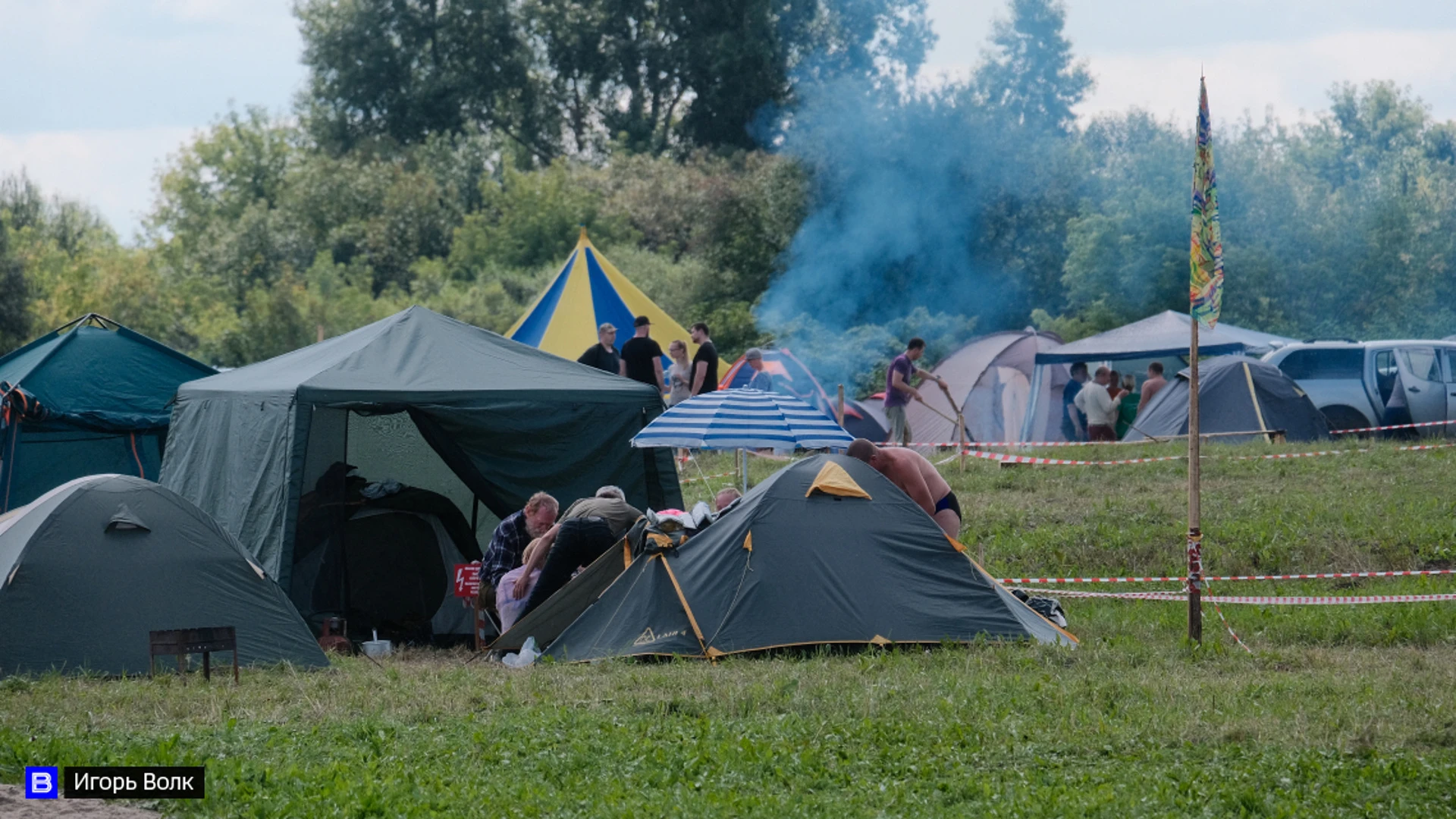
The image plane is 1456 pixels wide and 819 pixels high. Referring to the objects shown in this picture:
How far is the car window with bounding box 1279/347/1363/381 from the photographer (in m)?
19.7

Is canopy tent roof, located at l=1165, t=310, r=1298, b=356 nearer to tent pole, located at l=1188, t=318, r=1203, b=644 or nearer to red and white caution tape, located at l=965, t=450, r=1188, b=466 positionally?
red and white caution tape, located at l=965, t=450, r=1188, b=466

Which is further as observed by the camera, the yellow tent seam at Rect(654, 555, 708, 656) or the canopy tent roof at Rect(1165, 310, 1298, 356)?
the canopy tent roof at Rect(1165, 310, 1298, 356)

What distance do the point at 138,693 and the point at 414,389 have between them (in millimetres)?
3590

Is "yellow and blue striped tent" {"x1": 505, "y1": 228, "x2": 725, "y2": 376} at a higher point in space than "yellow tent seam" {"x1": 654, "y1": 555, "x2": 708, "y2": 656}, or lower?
higher

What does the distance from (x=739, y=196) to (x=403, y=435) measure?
24117mm

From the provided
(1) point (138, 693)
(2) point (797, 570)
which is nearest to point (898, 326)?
(2) point (797, 570)

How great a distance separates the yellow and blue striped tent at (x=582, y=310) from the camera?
2156cm

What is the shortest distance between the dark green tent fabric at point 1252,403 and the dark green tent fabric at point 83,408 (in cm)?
1181

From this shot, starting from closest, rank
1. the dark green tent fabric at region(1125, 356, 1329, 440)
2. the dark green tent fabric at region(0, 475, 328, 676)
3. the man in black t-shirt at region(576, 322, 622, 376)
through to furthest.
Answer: the dark green tent fabric at region(0, 475, 328, 676) → the man in black t-shirt at region(576, 322, 622, 376) → the dark green tent fabric at region(1125, 356, 1329, 440)

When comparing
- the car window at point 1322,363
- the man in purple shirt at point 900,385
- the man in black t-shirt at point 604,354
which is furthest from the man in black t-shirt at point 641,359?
the car window at point 1322,363

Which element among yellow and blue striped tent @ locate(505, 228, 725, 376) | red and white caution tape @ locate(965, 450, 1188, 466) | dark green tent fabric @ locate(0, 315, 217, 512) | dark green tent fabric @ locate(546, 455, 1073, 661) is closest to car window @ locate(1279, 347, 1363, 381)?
red and white caution tape @ locate(965, 450, 1188, 466)

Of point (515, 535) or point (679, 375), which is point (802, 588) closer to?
point (515, 535)

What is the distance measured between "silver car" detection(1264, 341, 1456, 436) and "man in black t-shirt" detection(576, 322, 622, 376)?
9.07 meters

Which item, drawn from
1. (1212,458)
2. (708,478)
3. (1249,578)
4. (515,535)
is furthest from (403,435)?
(1212,458)
